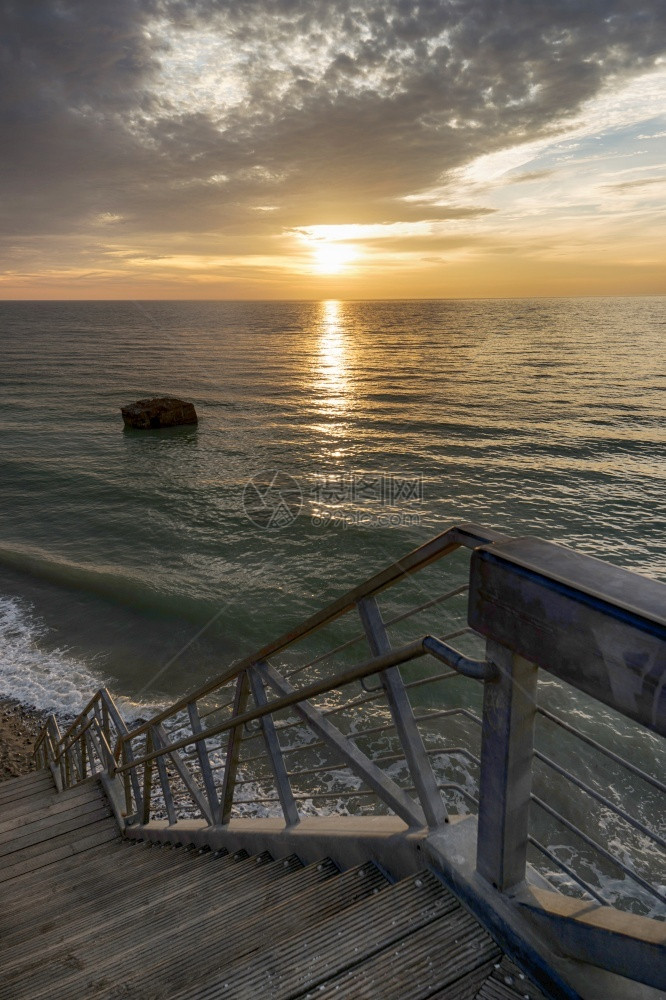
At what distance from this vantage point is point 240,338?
321 ft

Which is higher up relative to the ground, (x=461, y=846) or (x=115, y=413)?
(x=461, y=846)

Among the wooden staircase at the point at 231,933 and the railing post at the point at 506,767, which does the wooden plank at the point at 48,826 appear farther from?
the railing post at the point at 506,767

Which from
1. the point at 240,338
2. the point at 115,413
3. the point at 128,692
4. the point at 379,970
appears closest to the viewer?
the point at 379,970

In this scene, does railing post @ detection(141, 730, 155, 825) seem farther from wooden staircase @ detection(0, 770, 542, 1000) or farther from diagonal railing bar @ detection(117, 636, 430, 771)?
diagonal railing bar @ detection(117, 636, 430, 771)

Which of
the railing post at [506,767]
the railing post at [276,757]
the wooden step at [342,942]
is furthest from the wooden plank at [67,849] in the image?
the railing post at [506,767]

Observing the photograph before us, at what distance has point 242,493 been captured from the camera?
917 inches

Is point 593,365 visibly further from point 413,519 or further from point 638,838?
point 638,838

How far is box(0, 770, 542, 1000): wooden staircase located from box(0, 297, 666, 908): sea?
22.4 feet

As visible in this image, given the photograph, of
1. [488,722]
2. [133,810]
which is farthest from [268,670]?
[133,810]

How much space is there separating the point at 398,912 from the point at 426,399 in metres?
41.7

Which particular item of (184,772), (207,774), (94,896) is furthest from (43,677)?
(207,774)

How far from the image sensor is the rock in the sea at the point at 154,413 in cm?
3397

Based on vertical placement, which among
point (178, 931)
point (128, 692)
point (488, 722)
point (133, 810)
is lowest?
point (128, 692)

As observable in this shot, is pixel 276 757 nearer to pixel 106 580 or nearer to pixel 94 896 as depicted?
pixel 94 896
